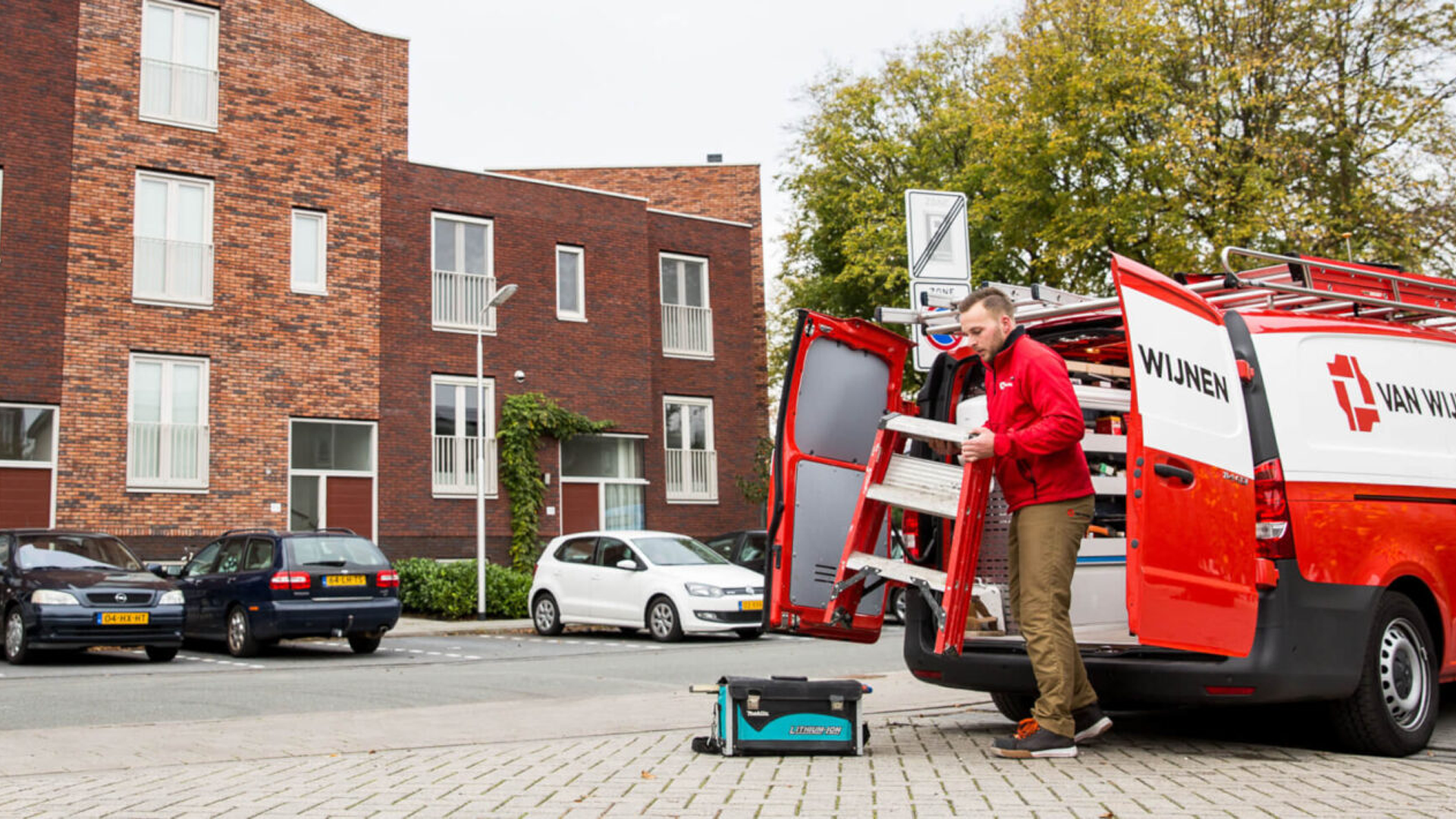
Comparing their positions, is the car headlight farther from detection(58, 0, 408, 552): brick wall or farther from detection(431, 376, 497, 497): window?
detection(431, 376, 497, 497): window

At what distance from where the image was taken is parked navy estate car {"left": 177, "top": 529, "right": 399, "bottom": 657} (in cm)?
1630

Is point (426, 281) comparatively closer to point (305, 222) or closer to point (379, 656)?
point (305, 222)

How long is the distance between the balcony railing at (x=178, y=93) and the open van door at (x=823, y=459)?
67.5ft

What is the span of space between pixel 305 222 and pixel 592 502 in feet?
26.8

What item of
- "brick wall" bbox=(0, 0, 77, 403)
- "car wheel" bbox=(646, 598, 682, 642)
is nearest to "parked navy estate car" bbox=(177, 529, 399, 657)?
"car wheel" bbox=(646, 598, 682, 642)

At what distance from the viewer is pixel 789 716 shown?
6.71 meters

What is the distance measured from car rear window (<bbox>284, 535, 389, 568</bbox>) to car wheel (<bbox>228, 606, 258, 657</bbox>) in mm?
936

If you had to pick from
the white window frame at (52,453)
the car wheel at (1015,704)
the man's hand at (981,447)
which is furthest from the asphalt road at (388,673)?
the white window frame at (52,453)

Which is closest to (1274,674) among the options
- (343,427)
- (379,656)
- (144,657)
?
(379,656)

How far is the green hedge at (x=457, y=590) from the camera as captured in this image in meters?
23.4

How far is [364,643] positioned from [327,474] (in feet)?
30.2

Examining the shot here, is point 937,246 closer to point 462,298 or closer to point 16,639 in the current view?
point 16,639

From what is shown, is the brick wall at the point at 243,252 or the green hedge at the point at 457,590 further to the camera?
the brick wall at the point at 243,252

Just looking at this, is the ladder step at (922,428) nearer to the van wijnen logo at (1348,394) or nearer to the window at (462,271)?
the van wijnen logo at (1348,394)
